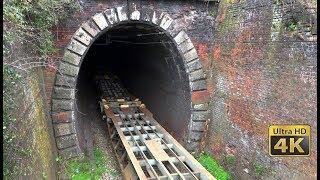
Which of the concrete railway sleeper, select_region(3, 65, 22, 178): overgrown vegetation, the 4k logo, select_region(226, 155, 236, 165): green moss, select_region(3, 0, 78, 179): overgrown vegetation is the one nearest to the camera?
select_region(3, 65, 22, 178): overgrown vegetation

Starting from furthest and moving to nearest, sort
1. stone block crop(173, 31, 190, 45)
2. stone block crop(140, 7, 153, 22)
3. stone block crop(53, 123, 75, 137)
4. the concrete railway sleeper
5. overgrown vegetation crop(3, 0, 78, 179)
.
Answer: stone block crop(173, 31, 190, 45) < stone block crop(140, 7, 153, 22) < stone block crop(53, 123, 75, 137) < the concrete railway sleeper < overgrown vegetation crop(3, 0, 78, 179)

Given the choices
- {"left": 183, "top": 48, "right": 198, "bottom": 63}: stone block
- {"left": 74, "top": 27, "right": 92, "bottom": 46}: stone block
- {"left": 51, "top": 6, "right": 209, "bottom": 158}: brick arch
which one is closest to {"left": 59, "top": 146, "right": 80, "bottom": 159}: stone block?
{"left": 51, "top": 6, "right": 209, "bottom": 158}: brick arch

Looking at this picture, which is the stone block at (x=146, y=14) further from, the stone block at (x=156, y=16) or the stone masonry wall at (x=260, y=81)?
the stone masonry wall at (x=260, y=81)

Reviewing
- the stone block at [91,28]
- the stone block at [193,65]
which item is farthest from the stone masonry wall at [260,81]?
the stone block at [91,28]

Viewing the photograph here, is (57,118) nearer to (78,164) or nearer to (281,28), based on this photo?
(78,164)

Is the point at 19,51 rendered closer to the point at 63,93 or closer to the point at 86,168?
the point at 63,93

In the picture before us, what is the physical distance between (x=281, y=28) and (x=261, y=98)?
1549 millimetres

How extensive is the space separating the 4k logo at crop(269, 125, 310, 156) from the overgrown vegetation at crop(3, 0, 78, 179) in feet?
15.1

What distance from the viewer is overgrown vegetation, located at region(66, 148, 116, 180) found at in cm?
857

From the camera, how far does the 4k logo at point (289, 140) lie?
643cm

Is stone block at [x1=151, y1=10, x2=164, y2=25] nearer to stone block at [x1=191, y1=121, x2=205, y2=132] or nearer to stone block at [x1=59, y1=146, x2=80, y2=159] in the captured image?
stone block at [x1=191, y1=121, x2=205, y2=132]

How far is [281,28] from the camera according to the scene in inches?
274

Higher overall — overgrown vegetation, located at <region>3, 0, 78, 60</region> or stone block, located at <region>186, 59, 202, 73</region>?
overgrown vegetation, located at <region>3, 0, 78, 60</region>

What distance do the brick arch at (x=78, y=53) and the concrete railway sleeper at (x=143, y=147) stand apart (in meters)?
1.30
